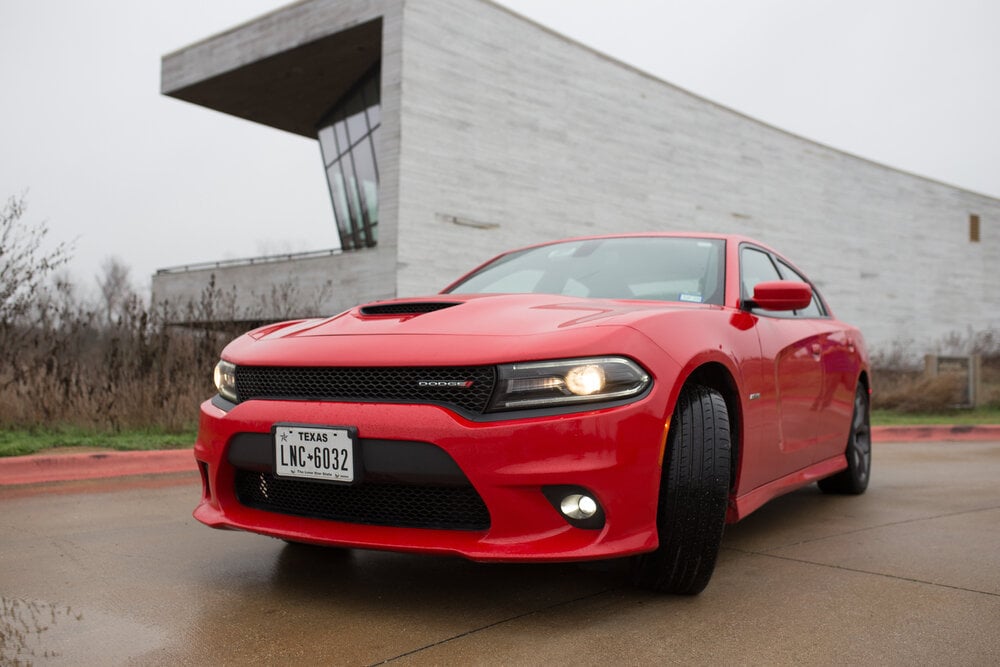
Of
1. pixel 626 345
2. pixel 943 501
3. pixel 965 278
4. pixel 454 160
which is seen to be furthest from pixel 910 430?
pixel 965 278

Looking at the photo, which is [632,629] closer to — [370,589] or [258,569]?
[370,589]

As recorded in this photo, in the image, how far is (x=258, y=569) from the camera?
3201 mm

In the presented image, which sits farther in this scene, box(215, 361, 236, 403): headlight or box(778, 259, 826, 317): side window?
box(778, 259, 826, 317): side window

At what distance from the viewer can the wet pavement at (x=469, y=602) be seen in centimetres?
230

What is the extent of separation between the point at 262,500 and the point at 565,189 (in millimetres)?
20143

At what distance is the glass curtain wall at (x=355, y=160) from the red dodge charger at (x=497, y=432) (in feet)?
64.0

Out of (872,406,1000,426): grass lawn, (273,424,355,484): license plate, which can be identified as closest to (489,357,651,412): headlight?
(273,424,355,484): license plate

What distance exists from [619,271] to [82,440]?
4.35 m

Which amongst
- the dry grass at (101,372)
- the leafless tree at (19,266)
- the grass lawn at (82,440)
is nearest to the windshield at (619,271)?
the grass lawn at (82,440)

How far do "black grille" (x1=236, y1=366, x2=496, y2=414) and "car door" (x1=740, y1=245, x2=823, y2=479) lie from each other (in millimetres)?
1418

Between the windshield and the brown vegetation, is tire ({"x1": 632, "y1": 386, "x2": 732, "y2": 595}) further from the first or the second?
the brown vegetation

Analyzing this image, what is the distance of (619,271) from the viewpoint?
12.3ft

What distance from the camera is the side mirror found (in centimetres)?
342

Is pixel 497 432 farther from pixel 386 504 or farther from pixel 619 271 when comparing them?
pixel 619 271
